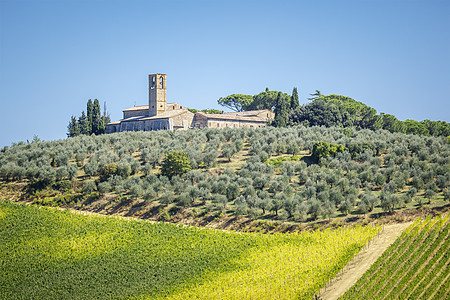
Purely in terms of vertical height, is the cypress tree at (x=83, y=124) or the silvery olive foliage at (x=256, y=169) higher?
the cypress tree at (x=83, y=124)

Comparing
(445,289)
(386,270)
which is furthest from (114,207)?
(445,289)

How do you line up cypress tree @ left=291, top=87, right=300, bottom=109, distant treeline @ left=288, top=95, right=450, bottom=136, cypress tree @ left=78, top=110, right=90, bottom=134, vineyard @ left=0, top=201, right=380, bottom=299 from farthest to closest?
cypress tree @ left=291, top=87, right=300, bottom=109 → cypress tree @ left=78, top=110, right=90, bottom=134 → distant treeline @ left=288, top=95, right=450, bottom=136 → vineyard @ left=0, top=201, right=380, bottom=299

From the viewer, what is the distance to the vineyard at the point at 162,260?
34156mm

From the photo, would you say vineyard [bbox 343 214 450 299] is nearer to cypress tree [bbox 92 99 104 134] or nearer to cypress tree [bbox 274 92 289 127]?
cypress tree [bbox 274 92 289 127]

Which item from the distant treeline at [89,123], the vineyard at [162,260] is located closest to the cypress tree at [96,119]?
the distant treeline at [89,123]

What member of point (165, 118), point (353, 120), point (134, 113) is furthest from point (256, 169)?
point (134, 113)

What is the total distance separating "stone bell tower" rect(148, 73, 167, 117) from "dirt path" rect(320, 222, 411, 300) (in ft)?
184

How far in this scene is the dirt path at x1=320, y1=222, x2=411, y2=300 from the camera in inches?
1266

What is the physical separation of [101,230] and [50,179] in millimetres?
15840

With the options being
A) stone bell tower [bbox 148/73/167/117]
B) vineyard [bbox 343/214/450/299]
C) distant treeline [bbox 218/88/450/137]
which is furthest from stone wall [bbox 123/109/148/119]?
vineyard [bbox 343/214/450/299]

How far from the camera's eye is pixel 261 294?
32.1m

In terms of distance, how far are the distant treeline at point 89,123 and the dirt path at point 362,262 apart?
198 feet

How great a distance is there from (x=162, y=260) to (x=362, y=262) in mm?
14583

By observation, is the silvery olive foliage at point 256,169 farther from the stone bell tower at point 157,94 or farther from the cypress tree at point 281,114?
the stone bell tower at point 157,94
